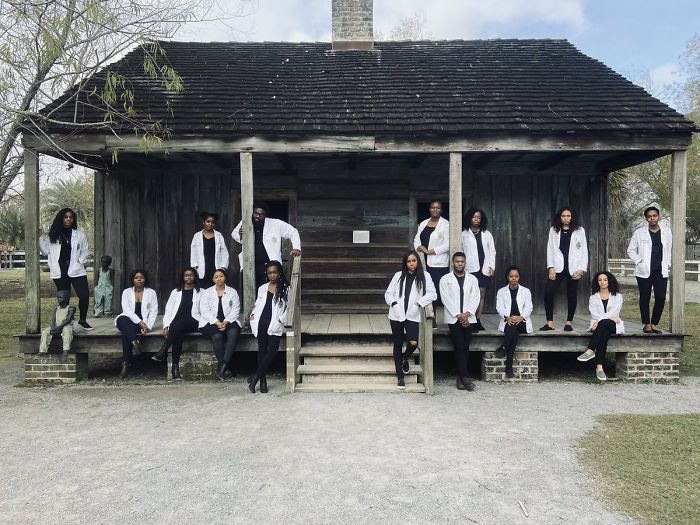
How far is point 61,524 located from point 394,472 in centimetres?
223

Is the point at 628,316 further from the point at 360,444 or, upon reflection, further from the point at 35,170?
the point at 35,170

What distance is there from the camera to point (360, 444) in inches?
176

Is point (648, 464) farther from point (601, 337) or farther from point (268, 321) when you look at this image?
point (268, 321)

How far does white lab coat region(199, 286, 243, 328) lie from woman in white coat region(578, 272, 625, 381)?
4441mm

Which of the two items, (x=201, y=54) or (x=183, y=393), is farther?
(x=201, y=54)

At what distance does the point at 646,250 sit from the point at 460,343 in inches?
113

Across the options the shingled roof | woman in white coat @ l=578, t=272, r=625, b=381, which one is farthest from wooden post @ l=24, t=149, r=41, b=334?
woman in white coat @ l=578, t=272, r=625, b=381

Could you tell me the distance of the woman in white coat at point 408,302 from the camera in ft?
20.1

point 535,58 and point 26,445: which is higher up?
point 535,58

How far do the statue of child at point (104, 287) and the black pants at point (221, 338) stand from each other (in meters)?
2.96

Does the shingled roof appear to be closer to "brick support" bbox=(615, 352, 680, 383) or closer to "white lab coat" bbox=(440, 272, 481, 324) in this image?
"white lab coat" bbox=(440, 272, 481, 324)

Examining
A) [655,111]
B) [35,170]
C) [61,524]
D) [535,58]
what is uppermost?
[535,58]

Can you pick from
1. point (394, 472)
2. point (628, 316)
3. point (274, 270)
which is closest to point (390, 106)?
point (274, 270)

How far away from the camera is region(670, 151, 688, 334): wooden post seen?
6.76 m
